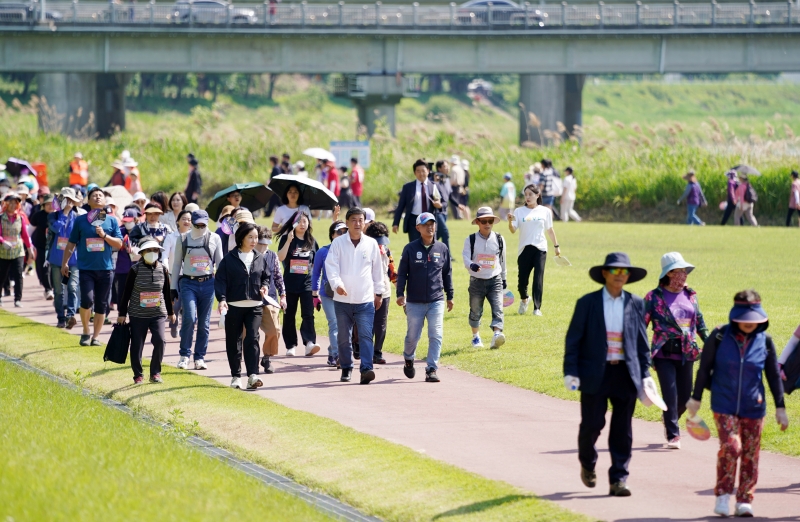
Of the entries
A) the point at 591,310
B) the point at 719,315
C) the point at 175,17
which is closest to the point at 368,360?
the point at 591,310

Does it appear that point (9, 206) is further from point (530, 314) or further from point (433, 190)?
point (530, 314)

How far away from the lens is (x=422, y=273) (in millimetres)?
13922

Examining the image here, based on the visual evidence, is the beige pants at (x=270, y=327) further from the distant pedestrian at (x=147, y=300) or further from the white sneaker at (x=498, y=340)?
the white sneaker at (x=498, y=340)

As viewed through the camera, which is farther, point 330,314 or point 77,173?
point 77,173

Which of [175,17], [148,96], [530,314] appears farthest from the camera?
[148,96]

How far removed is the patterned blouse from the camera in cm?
1039

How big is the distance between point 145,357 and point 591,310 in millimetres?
8406

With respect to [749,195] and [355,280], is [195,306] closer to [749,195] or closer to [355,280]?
[355,280]

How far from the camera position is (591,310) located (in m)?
9.22

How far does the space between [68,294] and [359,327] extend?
21.0 ft

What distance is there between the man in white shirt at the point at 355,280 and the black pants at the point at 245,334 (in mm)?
913

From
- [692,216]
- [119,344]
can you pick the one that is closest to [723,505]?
[119,344]

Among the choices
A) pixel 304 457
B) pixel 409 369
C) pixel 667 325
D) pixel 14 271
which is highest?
pixel 667 325

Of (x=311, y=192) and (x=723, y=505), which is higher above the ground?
(x=311, y=192)
